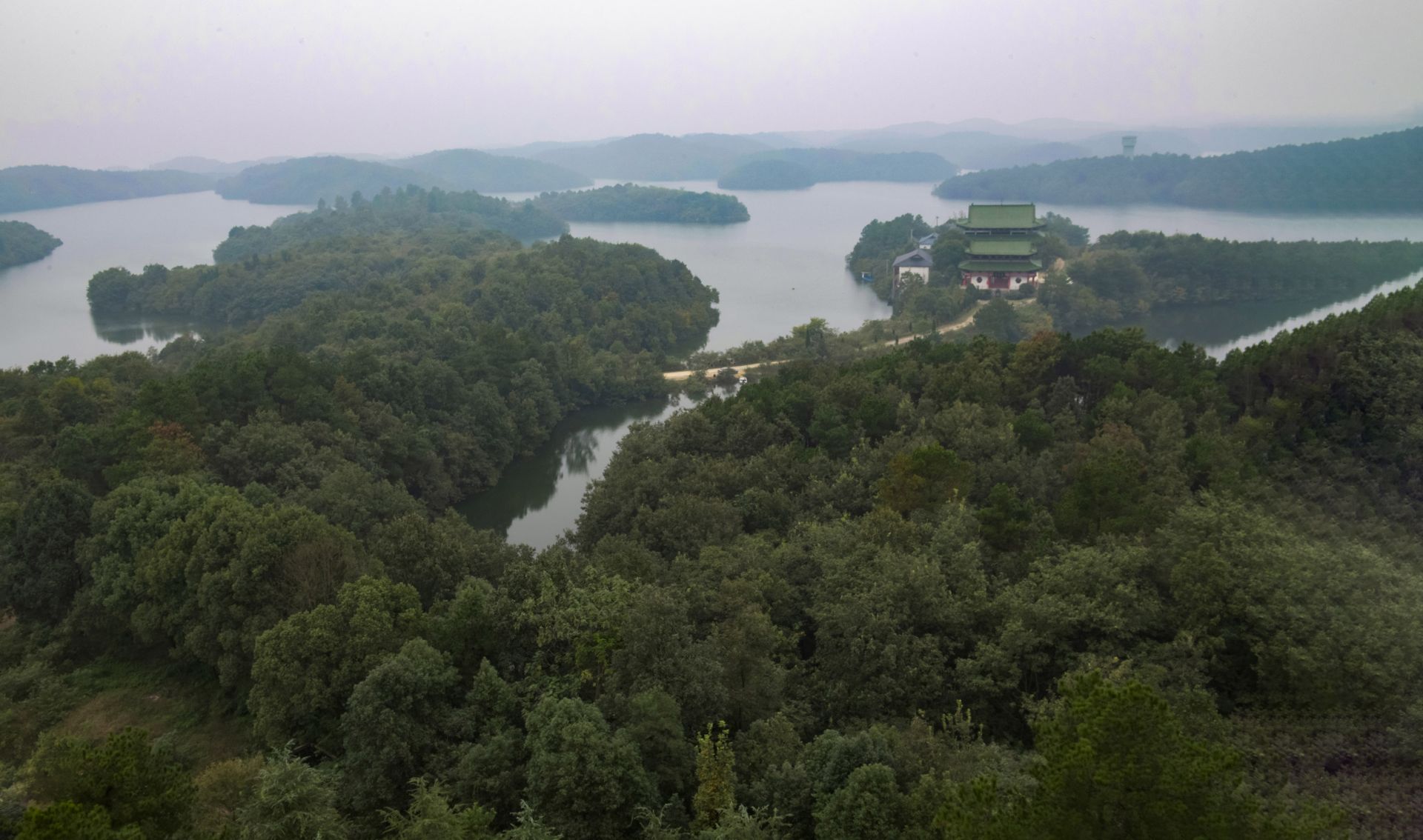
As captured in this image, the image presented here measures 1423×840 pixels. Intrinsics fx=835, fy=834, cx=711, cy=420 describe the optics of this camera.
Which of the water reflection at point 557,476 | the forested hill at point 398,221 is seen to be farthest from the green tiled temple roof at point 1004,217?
the forested hill at point 398,221

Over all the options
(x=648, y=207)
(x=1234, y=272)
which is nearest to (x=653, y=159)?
(x=648, y=207)

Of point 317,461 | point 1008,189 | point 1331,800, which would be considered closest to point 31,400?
point 317,461

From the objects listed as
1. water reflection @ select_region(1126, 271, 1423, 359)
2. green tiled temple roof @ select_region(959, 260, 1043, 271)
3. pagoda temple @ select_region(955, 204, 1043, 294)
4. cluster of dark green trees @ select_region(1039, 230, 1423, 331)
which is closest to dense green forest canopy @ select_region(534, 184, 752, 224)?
pagoda temple @ select_region(955, 204, 1043, 294)

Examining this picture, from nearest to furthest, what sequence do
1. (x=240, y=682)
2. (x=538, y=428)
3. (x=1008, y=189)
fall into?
(x=240, y=682), (x=538, y=428), (x=1008, y=189)

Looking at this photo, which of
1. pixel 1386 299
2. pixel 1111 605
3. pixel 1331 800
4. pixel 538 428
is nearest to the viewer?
pixel 1331 800

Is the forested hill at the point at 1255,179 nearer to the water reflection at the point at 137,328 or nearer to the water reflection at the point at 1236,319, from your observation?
the water reflection at the point at 1236,319

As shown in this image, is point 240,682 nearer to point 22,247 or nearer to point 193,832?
point 193,832

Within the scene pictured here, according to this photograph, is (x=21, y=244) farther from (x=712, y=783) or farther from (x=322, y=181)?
(x=712, y=783)

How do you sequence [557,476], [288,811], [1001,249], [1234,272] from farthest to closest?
1. [1001,249]
2. [1234,272]
3. [557,476]
4. [288,811]
